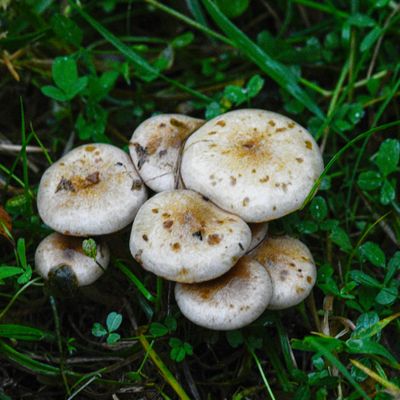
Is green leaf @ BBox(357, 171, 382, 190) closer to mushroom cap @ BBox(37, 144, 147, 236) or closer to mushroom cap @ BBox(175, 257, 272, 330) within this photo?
mushroom cap @ BBox(175, 257, 272, 330)

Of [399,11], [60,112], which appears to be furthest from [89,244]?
[399,11]

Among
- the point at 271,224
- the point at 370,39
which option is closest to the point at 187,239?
the point at 271,224

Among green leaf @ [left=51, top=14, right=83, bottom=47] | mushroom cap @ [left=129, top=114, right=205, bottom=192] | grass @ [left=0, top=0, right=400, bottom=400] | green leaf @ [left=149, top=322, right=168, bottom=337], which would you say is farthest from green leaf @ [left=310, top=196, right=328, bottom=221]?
green leaf @ [left=51, top=14, right=83, bottom=47]

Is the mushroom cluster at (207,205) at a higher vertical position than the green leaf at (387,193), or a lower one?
higher

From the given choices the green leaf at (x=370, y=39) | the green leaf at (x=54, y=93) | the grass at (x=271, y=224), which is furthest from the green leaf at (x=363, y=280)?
the green leaf at (x=54, y=93)

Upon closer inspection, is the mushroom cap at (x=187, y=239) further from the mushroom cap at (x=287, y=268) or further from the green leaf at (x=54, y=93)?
the green leaf at (x=54, y=93)

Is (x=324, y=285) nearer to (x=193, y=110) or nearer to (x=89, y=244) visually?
(x=89, y=244)

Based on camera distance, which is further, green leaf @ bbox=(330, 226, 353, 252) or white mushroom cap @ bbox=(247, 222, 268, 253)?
green leaf @ bbox=(330, 226, 353, 252)
